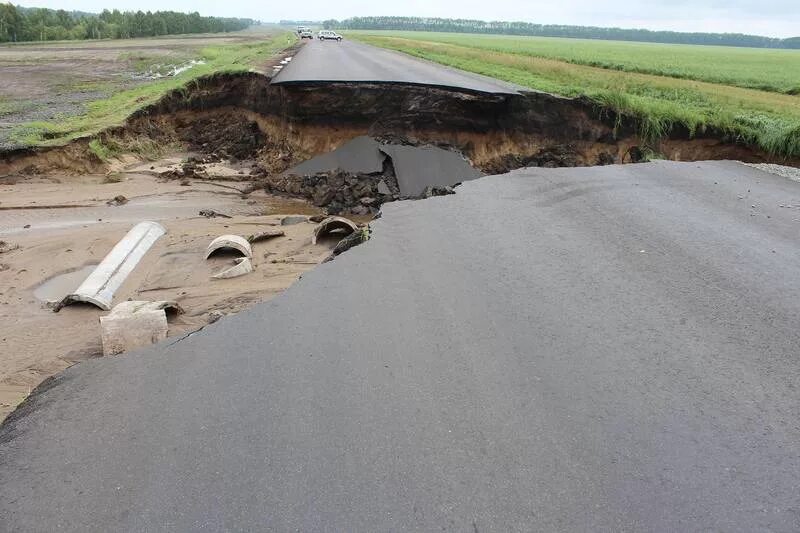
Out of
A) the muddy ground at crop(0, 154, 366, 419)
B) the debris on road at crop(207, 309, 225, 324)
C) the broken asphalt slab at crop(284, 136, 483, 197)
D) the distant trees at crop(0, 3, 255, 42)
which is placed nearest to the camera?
the debris on road at crop(207, 309, 225, 324)

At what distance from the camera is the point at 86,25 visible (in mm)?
79188

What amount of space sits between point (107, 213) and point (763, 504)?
12.0 meters

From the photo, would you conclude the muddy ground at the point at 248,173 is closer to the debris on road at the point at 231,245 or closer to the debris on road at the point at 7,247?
the debris on road at the point at 7,247

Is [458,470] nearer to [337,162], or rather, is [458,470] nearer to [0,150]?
[337,162]

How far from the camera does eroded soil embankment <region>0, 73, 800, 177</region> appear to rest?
1173cm

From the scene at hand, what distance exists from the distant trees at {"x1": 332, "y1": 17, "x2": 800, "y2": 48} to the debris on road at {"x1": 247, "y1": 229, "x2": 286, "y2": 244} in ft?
443

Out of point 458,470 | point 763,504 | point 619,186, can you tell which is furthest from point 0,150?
point 763,504

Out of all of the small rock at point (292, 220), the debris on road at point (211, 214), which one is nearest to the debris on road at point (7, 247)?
the debris on road at point (211, 214)

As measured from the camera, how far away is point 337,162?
42.7 feet

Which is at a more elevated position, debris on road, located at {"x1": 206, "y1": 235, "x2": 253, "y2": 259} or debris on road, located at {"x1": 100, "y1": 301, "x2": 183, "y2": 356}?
debris on road, located at {"x1": 100, "y1": 301, "x2": 183, "y2": 356}

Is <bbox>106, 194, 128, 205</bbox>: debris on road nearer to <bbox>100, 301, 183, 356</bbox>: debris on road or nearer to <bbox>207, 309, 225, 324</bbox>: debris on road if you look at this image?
<bbox>207, 309, 225, 324</bbox>: debris on road

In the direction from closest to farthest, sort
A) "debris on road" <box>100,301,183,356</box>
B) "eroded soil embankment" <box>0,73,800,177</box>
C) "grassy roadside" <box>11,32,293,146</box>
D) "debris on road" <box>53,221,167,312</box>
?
1. "debris on road" <box>100,301,183,356</box>
2. "debris on road" <box>53,221,167,312</box>
3. "eroded soil embankment" <box>0,73,800,177</box>
4. "grassy roadside" <box>11,32,293,146</box>

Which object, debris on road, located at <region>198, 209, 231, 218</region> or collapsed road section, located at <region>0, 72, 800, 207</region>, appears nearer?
debris on road, located at <region>198, 209, 231, 218</region>

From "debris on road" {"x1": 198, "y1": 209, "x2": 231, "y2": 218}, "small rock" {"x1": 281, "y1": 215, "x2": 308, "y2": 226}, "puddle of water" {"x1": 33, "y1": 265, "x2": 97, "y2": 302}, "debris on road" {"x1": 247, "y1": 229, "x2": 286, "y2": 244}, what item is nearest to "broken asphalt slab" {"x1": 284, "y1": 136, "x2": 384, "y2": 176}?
"small rock" {"x1": 281, "y1": 215, "x2": 308, "y2": 226}
